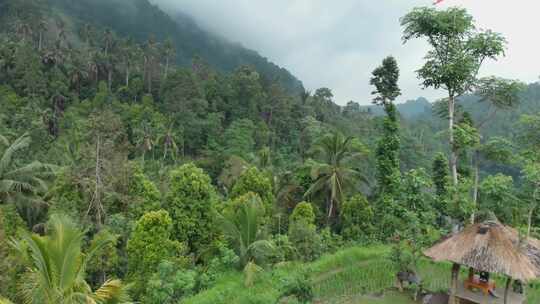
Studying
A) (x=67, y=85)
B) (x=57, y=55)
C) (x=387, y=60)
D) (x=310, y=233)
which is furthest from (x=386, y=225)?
(x=57, y=55)

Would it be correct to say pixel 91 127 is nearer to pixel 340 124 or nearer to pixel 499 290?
pixel 499 290

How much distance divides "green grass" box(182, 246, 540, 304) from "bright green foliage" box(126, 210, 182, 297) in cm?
246

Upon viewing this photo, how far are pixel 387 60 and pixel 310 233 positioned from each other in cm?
1053

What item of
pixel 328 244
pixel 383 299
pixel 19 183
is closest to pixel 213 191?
pixel 328 244

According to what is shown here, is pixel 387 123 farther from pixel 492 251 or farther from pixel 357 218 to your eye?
pixel 492 251

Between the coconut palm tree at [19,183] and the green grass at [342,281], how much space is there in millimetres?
10353

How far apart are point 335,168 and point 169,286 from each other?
1122 cm

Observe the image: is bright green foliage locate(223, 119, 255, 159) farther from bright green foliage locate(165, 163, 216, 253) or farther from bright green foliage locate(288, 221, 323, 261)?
bright green foliage locate(288, 221, 323, 261)

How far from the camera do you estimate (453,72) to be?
11.2 metres

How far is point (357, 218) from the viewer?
1775 cm

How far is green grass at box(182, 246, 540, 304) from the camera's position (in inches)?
375

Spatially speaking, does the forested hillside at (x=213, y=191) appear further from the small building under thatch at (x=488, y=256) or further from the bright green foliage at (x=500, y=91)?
the small building under thatch at (x=488, y=256)

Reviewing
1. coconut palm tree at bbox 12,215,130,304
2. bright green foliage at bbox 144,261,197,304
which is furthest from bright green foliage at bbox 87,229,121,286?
coconut palm tree at bbox 12,215,130,304

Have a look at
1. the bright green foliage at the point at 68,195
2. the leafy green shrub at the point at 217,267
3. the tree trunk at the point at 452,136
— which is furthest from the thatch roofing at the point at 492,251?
the bright green foliage at the point at 68,195
